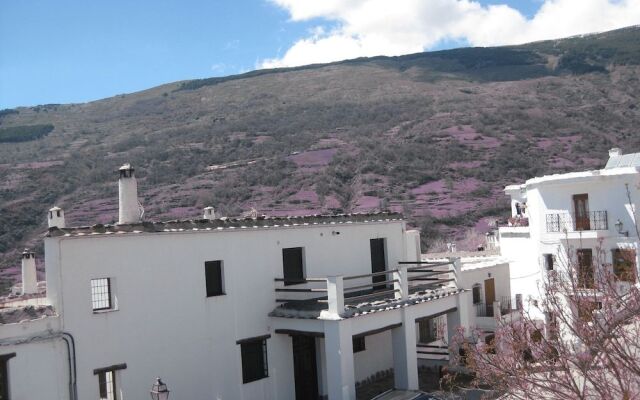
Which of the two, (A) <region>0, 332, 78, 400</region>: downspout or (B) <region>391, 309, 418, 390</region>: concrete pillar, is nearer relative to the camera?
(A) <region>0, 332, 78, 400</region>: downspout

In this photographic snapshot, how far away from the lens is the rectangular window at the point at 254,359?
1661 centimetres

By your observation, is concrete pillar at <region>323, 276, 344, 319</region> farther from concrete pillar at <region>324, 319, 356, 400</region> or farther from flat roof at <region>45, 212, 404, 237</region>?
flat roof at <region>45, 212, 404, 237</region>

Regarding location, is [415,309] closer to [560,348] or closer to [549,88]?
[560,348]

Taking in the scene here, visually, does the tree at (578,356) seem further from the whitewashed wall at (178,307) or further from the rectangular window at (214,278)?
the rectangular window at (214,278)

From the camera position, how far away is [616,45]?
363 ft

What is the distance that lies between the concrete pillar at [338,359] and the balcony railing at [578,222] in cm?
1486

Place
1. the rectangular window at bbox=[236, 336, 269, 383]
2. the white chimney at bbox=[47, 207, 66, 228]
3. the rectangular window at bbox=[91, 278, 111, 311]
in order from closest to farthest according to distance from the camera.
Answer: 1. the white chimney at bbox=[47, 207, 66, 228]
2. the rectangular window at bbox=[91, 278, 111, 311]
3. the rectangular window at bbox=[236, 336, 269, 383]

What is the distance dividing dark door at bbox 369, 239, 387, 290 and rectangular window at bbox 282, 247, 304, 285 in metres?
3.13

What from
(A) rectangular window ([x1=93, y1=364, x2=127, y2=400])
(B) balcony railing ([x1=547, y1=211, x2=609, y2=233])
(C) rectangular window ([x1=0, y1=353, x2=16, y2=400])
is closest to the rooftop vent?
(A) rectangular window ([x1=93, y1=364, x2=127, y2=400])

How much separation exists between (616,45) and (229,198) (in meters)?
82.2

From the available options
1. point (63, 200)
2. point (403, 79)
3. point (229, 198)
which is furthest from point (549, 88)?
point (63, 200)

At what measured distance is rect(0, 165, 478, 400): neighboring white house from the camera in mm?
13180

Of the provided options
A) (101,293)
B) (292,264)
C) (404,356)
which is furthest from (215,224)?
(404,356)

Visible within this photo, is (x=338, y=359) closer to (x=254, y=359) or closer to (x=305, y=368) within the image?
(x=254, y=359)
